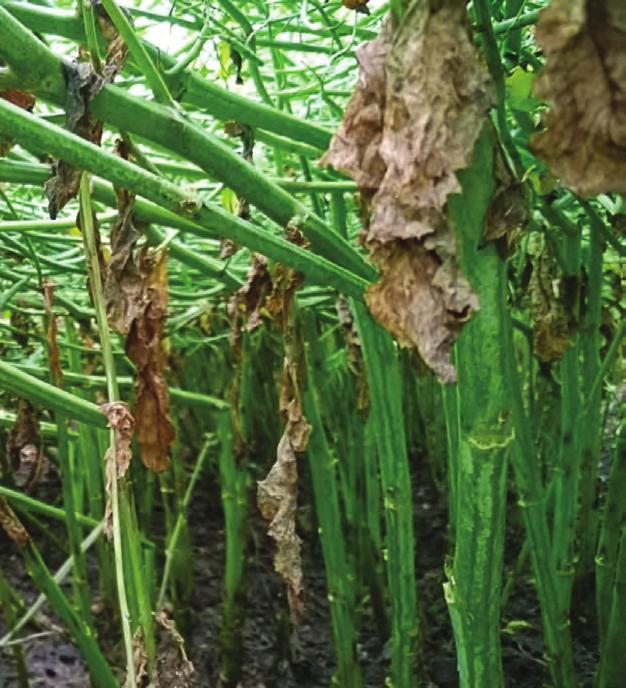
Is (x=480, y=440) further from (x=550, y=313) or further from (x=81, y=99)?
(x=550, y=313)

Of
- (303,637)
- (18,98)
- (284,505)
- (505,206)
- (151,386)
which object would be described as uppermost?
(18,98)

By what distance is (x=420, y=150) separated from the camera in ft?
1.43

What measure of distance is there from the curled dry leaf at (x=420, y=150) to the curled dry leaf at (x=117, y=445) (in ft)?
0.93

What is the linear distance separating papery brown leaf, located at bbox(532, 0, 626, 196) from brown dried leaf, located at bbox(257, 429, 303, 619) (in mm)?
437

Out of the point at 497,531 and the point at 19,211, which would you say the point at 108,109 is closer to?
the point at 497,531

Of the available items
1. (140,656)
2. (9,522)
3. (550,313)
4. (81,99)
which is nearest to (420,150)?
(81,99)

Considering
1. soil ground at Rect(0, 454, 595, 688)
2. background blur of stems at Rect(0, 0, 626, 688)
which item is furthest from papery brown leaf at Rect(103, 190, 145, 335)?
soil ground at Rect(0, 454, 595, 688)

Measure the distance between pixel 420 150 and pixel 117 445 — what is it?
351mm

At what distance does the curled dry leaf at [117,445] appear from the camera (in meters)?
0.65

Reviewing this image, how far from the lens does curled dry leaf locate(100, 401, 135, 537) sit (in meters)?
0.65

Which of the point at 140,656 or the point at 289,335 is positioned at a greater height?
the point at 289,335

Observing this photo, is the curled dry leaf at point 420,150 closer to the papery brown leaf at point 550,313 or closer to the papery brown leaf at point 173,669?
the papery brown leaf at point 173,669

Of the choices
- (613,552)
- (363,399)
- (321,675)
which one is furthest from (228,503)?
(613,552)

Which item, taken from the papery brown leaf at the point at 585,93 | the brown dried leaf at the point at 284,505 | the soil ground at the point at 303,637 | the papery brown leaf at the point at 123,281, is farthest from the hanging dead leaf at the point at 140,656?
the soil ground at the point at 303,637
